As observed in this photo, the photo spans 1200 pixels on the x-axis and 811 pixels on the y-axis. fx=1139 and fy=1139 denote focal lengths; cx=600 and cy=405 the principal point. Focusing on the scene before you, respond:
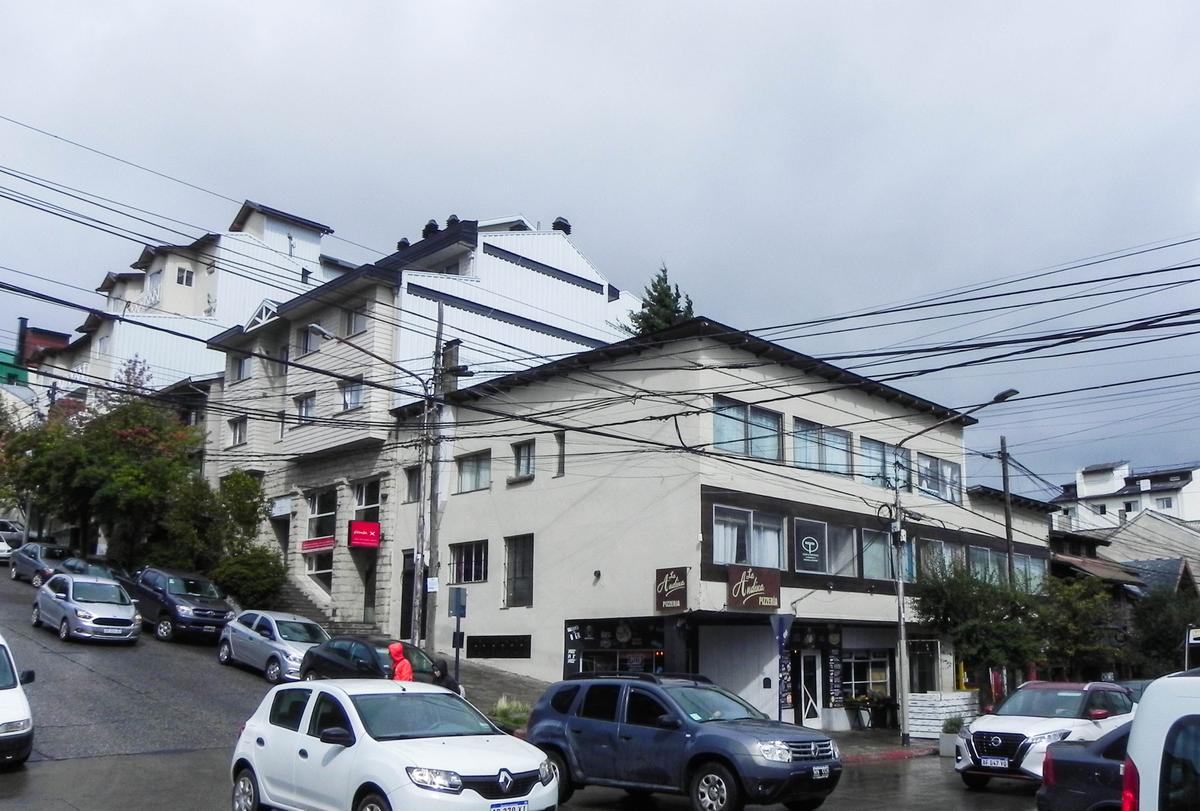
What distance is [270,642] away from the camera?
25.9m

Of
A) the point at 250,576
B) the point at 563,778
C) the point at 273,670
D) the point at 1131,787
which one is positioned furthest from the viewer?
the point at 250,576

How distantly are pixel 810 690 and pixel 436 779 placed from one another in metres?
21.9

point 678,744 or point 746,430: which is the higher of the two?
point 746,430

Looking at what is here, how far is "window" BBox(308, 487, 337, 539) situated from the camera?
128ft

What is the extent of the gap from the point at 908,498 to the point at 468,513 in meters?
13.3

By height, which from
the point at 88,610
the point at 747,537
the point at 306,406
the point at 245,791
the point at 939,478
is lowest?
the point at 245,791

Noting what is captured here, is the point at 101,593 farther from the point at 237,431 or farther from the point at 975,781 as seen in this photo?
the point at 975,781

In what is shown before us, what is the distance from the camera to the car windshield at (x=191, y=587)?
3112 cm

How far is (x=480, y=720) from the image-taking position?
11.5 meters

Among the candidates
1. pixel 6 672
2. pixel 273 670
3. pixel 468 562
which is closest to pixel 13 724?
pixel 6 672

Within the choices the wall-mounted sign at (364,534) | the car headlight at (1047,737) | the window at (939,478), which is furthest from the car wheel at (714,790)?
the window at (939,478)

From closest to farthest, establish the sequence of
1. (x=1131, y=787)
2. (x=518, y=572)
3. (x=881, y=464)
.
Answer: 1. (x=1131, y=787)
2. (x=518, y=572)
3. (x=881, y=464)

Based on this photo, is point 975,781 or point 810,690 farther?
point 810,690

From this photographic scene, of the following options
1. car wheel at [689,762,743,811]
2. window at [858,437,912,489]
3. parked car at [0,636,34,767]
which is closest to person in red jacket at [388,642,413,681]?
parked car at [0,636,34,767]
